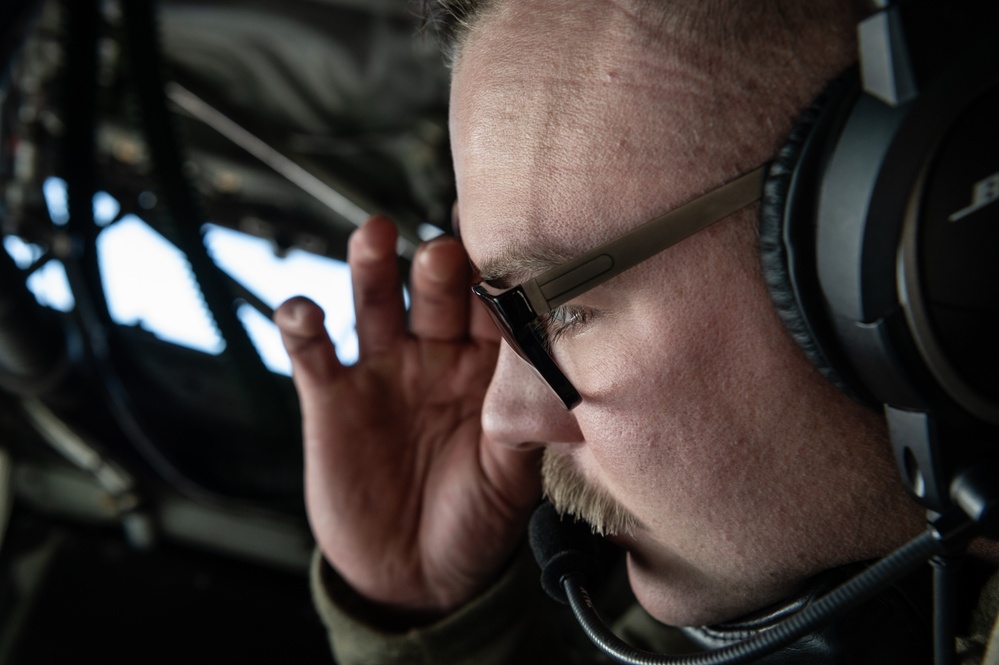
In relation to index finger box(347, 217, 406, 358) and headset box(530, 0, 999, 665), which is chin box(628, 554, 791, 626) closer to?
headset box(530, 0, 999, 665)

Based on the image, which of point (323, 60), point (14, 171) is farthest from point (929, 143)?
point (14, 171)

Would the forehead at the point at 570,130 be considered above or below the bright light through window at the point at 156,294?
above

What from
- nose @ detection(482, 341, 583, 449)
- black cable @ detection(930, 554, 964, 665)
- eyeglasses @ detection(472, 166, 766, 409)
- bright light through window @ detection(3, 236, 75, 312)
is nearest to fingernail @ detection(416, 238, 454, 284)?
nose @ detection(482, 341, 583, 449)

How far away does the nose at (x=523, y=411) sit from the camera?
0.80 m

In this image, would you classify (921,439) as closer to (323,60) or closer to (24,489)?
(323,60)

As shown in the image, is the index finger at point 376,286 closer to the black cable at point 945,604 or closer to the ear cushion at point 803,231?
the ear cushion at point 803,231

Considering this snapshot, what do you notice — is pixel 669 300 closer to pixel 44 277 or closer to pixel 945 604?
pixel 945 604

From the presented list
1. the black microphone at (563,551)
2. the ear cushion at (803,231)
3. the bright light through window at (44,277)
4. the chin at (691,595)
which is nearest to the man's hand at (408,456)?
the black microphone at (563,551)

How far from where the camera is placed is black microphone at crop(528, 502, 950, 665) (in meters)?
0.53

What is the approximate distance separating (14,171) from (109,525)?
28.0 inches

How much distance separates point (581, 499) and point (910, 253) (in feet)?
1.40

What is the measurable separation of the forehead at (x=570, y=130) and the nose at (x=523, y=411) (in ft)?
0.52

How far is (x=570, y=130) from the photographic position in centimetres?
63

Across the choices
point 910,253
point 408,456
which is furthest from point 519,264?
point 408,456
